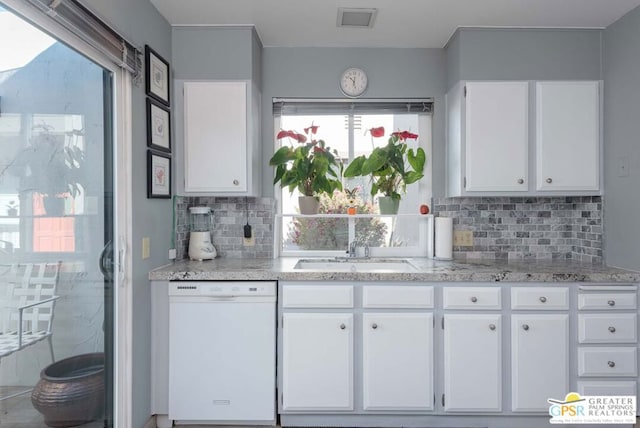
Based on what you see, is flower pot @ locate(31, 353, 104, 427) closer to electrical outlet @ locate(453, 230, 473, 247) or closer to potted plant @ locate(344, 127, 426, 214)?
potted plant @ locate(344, 127, 426, 214)

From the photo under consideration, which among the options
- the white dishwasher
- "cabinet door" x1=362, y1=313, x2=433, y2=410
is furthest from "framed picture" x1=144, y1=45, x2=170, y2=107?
"cabinet door" x1=362, y1=313, x2=433, y2=410

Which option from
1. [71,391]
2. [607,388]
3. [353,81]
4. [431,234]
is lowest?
[607,388]

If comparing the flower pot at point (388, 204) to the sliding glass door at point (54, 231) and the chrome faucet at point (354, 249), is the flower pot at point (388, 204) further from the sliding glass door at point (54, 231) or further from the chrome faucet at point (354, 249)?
the sliding glass door at point (54, 231)

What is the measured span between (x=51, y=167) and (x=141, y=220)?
676 mm

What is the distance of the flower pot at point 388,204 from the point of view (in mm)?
2883

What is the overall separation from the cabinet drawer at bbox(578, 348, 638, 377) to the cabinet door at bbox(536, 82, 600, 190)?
103 cm

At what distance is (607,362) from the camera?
2.25 metres

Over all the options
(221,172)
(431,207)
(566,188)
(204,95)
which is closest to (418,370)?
(431,207)

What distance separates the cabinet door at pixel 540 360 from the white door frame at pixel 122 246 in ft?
7.14

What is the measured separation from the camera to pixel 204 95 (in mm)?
2623

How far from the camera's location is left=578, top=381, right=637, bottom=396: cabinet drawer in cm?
225

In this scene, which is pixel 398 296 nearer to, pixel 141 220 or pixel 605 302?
pixel 605 302

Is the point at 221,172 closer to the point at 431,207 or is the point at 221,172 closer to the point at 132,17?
the point at 132,17

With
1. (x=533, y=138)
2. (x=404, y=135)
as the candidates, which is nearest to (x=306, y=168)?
(x=404, y=135)
